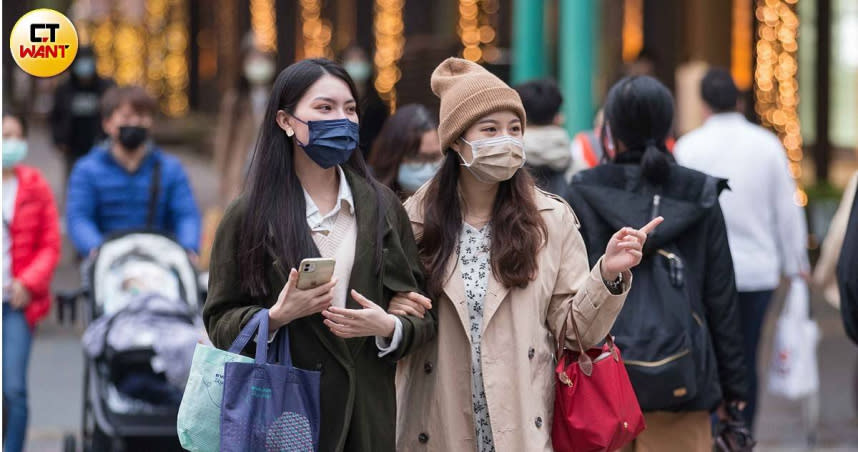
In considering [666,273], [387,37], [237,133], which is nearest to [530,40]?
[237,133]

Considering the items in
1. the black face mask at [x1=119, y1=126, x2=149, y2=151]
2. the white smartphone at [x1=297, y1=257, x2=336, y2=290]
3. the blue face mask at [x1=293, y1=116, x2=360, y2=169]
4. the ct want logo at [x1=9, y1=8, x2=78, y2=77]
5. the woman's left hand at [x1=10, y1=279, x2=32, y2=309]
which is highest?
the ct want logo at [x1=9, y1=8, x2=78, y2=77]

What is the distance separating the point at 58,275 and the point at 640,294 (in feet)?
29.9

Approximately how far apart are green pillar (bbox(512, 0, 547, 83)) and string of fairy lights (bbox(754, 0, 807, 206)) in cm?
412

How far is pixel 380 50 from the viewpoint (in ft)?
72.9

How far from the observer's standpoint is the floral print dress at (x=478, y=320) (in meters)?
4.09

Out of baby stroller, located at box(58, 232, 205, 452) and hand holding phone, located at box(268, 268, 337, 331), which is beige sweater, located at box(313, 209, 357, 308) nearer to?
hand holding phone, located at box(268, 268, 337, 331)

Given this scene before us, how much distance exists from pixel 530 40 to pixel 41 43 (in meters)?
7.55

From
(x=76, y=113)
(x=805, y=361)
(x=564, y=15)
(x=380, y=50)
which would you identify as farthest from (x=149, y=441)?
(x=380, y=50)

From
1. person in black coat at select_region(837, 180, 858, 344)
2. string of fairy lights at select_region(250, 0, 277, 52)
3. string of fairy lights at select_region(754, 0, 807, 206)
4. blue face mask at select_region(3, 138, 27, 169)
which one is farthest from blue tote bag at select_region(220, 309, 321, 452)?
string of fairy lights at select_region(250, 0, 277, 52)

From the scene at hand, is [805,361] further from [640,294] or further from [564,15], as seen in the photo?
[564,15]

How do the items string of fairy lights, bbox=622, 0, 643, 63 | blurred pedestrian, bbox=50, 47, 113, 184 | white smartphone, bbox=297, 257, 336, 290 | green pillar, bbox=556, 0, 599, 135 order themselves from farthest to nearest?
string of fairy lights, bbox=622, 0, 643, 63, blurred pedestrian, bbox=50, 47, 113, 184, green pillar, bbox=556, 0, 599, 135, white smartphone, bbox=297, 257, 336, 290

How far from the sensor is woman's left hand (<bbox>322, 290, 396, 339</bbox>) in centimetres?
367

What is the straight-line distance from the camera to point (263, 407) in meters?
3.63

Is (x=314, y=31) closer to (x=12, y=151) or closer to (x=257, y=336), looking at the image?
(x=12, y=151)
